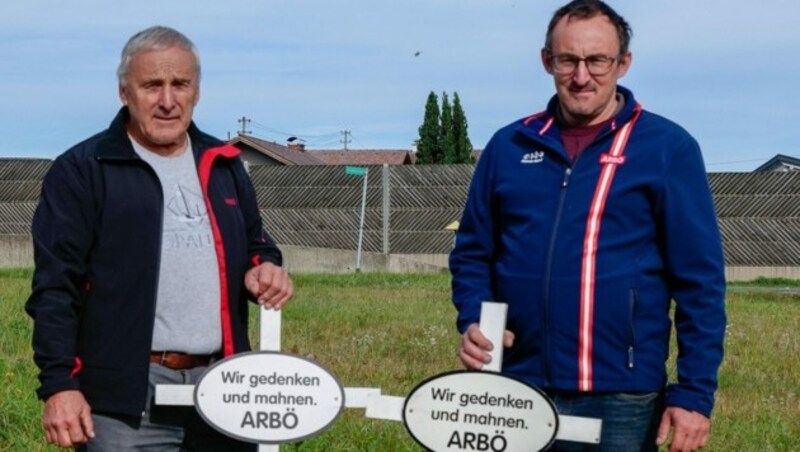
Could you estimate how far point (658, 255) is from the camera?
345 cm

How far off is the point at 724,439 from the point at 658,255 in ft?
11.4

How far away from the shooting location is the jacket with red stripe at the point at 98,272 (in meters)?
3.44

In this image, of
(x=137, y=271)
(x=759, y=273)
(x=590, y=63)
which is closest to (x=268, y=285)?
(x=137, y=271)

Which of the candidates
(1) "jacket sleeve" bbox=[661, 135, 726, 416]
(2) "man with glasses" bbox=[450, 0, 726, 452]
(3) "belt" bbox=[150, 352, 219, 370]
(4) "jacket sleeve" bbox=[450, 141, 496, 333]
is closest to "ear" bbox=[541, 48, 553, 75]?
(2) "man with glasses" bbox=[450, 0, 726, 452]

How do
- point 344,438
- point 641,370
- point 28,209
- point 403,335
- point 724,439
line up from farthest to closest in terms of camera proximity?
point 28,209, point 403,335, point 724,439, point 344,438, point 641,370

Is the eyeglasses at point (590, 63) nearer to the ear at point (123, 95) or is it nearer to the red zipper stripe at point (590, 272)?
the red zipper stripe at point (590, 272)

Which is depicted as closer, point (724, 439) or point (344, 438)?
point (344, 438)

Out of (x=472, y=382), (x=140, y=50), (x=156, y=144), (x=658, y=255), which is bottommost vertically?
(x=472, y=382)

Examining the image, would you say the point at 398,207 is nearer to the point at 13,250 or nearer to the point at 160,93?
the point at 13,250

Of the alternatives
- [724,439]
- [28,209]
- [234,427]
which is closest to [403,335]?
[724,439]

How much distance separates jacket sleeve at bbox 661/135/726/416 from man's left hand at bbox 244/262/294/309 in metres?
1.03

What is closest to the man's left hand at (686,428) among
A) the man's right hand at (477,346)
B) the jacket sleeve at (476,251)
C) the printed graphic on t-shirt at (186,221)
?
the man's right hand at (477,346)

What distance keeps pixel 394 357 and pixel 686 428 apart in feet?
20.7

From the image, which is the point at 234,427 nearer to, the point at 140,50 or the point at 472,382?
the point at 472,382
